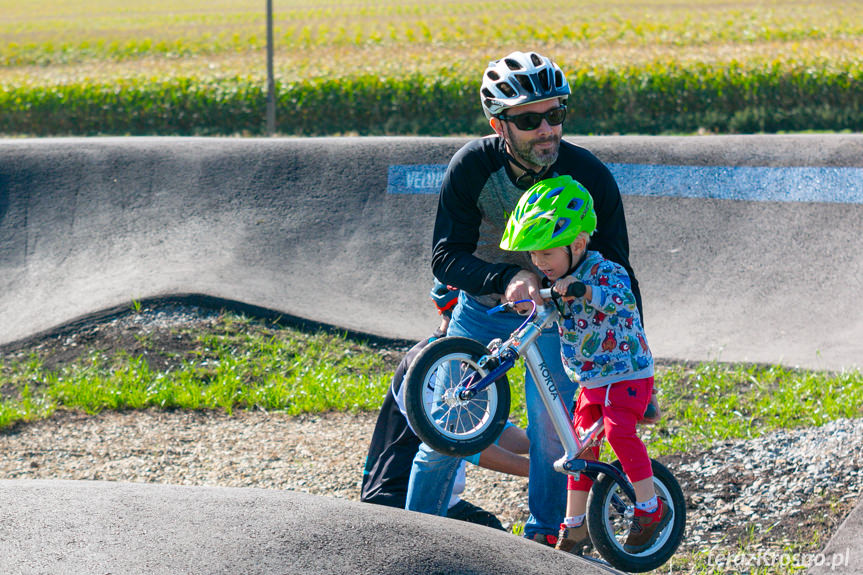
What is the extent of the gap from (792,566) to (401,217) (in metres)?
5.83

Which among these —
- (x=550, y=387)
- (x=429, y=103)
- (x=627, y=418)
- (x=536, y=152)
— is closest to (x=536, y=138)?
(x=536, y=152)

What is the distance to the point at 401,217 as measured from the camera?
912 cm

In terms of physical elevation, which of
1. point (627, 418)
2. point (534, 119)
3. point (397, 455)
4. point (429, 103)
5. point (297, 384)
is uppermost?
point (534, 119)

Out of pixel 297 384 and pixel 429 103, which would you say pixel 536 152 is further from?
pixel 429 103

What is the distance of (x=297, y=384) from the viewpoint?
22.3ft

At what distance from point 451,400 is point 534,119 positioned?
3.69ft

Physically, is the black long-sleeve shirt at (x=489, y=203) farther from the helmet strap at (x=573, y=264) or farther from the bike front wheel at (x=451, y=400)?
the bike front wheel at (x=451, y=400)

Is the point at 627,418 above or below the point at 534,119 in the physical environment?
below

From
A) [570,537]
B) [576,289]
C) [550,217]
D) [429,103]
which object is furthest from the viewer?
[429,103]

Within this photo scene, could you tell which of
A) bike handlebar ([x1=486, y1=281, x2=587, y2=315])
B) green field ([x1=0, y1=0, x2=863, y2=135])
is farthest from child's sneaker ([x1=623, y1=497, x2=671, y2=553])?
green field ([x1=0, y1=0, x2=863, y2=135])

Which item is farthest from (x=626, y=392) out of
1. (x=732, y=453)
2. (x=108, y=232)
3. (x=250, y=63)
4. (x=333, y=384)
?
(x=250, y=63)

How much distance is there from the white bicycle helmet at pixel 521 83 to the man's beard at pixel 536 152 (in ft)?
0.49

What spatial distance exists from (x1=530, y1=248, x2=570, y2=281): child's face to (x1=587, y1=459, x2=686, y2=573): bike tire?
2.66ft

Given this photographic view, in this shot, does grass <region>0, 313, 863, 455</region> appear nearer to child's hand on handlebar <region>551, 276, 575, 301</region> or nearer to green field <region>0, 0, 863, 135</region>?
child's hand on handlebar <region>551, 276, 575, 301</region>
